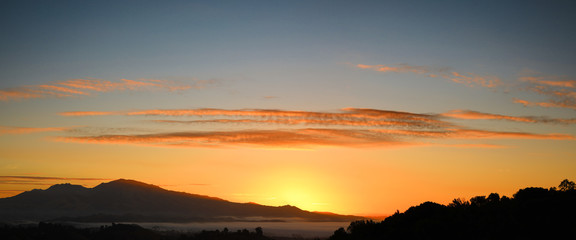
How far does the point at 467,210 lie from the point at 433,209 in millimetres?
6246

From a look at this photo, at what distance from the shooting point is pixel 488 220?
68438mm

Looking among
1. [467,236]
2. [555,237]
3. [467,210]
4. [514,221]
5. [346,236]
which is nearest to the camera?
[555,237]

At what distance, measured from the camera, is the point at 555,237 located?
56406 millimetres

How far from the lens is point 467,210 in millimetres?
79875

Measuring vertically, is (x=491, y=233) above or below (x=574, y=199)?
below

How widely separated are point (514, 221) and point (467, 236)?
23.4 ft

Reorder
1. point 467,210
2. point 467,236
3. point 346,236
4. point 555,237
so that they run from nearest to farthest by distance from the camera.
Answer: point 555,237, point 467,236, point 467,210, point 346,236

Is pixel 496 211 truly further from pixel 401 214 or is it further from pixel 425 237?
pixel 401 214

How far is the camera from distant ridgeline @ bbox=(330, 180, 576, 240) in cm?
5959

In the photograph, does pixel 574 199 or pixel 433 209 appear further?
pixel 433 209

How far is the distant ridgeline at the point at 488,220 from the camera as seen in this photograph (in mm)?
59594

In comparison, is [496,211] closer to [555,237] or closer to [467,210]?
[467,210]

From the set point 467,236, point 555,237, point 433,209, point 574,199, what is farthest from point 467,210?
point 555,237

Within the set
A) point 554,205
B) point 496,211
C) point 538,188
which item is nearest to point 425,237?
point 496,211
